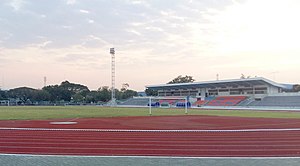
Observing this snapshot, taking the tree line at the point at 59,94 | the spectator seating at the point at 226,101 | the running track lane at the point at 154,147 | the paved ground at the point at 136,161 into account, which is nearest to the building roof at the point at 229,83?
the spectator seating at the point at 226,101

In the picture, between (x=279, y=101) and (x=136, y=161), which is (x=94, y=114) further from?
(x=279, y=101)

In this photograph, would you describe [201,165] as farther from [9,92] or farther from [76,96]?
[9,92]

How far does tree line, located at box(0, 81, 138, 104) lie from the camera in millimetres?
113812

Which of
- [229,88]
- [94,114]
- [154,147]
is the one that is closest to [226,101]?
[229,88]

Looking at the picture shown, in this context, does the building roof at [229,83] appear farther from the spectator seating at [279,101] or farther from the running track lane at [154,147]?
the running track lane at [154,147]

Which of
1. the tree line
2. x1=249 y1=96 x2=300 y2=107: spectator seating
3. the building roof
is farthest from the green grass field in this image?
the tree line

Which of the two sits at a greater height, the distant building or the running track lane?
the distant building

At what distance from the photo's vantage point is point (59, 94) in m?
116

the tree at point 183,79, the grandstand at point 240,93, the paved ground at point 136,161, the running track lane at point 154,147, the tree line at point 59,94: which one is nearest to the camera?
the paved ground at point 136,161

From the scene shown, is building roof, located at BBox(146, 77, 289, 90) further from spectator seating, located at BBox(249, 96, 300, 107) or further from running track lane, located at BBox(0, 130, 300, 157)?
running track lane, located at BBox(0, 130, 300, 157)

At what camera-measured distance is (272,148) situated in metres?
11.1

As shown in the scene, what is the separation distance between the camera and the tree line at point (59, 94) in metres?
114

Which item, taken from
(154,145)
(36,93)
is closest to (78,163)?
(154,145)

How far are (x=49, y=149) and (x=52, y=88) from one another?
110 m
